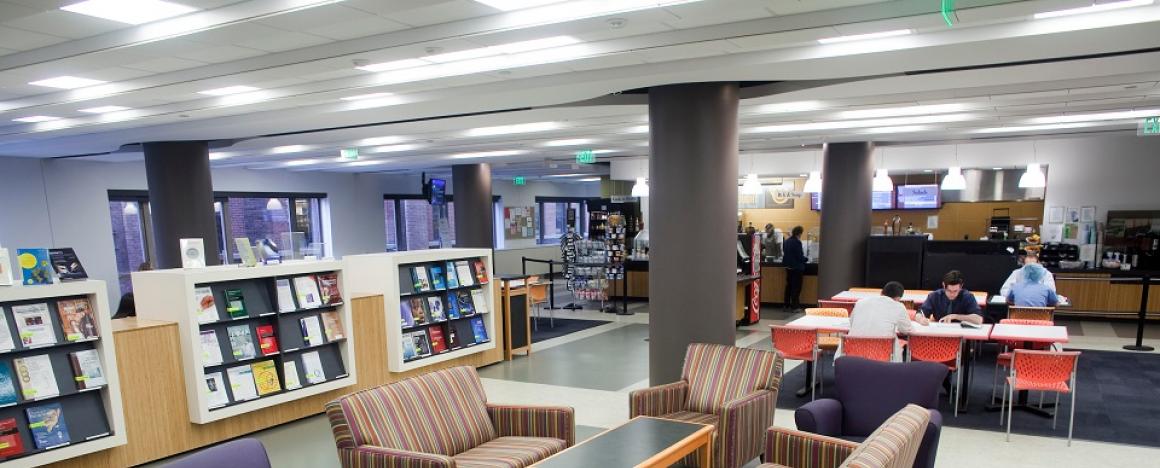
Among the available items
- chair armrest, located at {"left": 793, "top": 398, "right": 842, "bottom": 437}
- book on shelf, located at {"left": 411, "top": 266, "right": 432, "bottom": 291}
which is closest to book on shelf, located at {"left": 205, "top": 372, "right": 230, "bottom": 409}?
book on shelf, located at {"left": 411, "top": 266, "right": 432, "bottom": 291}

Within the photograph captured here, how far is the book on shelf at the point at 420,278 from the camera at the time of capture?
24.3 ft

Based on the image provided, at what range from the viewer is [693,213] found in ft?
18.8

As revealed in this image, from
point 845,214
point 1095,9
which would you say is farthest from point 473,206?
point 1095,9

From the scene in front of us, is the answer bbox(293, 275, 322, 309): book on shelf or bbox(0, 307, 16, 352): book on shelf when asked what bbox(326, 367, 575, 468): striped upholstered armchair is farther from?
bbox(0, 307, 16, 352): book on shelf

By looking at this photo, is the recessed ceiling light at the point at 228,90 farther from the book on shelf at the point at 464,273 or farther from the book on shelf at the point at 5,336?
the book on shelf at the point at 464,273

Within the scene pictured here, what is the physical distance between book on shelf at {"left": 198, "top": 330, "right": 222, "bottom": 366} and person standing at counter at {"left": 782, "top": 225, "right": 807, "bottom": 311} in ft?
31.5

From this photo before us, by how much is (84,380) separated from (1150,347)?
11893 millimetres

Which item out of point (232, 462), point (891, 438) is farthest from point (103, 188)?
point (891, 438)

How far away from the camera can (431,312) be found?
754cm

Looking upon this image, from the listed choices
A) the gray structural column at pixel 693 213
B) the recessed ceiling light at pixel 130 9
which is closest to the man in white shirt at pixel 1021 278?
the gray structural column at pixel 693 213

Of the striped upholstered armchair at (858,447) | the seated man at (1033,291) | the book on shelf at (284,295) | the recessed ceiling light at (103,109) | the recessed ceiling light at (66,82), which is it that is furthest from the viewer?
the seated man at (1033,291)

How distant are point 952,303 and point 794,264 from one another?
17.2 ft

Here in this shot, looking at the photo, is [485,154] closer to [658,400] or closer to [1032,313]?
[658,400]

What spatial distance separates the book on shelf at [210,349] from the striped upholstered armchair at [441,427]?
225 centimetres
